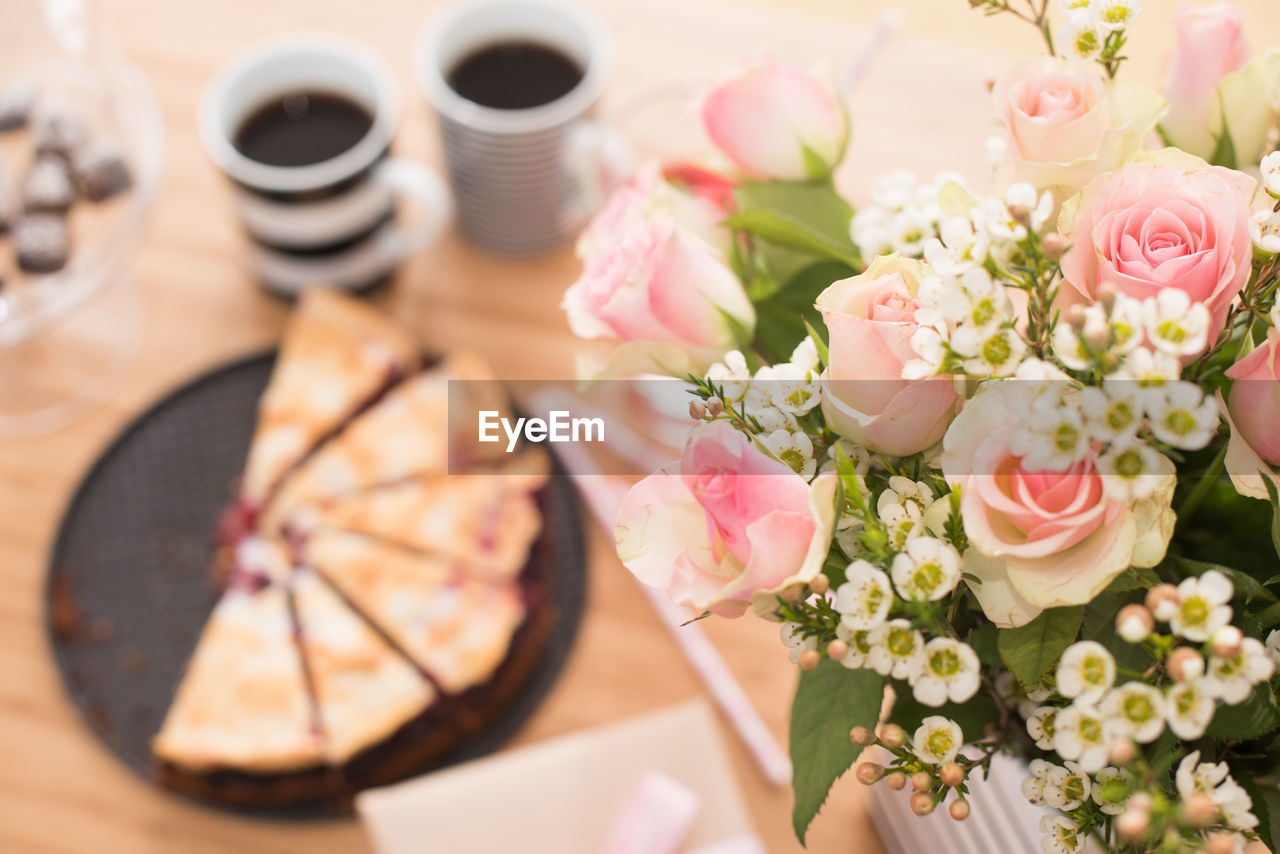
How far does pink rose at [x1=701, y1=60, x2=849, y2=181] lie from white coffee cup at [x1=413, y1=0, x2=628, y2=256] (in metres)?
0.41

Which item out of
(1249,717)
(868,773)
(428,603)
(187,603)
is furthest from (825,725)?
(187,603)

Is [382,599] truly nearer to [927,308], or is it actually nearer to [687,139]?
[687,139]

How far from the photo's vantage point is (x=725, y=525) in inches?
13.9

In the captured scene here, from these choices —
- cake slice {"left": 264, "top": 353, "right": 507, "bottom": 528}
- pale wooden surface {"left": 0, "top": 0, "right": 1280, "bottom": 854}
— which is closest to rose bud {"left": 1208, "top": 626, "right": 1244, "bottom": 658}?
pale wooden surface {"left": 0, "top": 0, "right": 1280, "bottom": 854}

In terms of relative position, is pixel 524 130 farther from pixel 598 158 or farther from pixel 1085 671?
pixel 1085 671

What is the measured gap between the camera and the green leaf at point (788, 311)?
0.49 meters

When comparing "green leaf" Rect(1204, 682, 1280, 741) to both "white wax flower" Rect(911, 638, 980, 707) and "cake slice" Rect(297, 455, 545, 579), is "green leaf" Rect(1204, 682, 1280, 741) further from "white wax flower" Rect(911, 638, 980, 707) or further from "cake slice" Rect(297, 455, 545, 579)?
"cake slice" Rect(297, 455, 545, 579)

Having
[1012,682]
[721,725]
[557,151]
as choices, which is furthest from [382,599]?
[1012,682]

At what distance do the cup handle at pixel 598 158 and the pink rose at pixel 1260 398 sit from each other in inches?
22.7

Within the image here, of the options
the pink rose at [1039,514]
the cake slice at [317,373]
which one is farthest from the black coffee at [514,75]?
the pink rose at [1039,514]

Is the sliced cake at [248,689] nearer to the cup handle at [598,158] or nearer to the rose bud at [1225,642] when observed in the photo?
the cup handle at [598,158]

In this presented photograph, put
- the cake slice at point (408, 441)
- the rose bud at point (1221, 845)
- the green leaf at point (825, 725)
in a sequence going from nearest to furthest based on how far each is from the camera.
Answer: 1. the rose bud at point (1221, 845)
2. the green leaf at point (825, 725)
3. the cake slice at point (408, 441)

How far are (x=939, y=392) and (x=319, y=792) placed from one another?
2.30 feet

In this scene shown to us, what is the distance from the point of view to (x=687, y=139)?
1012 millimetres
